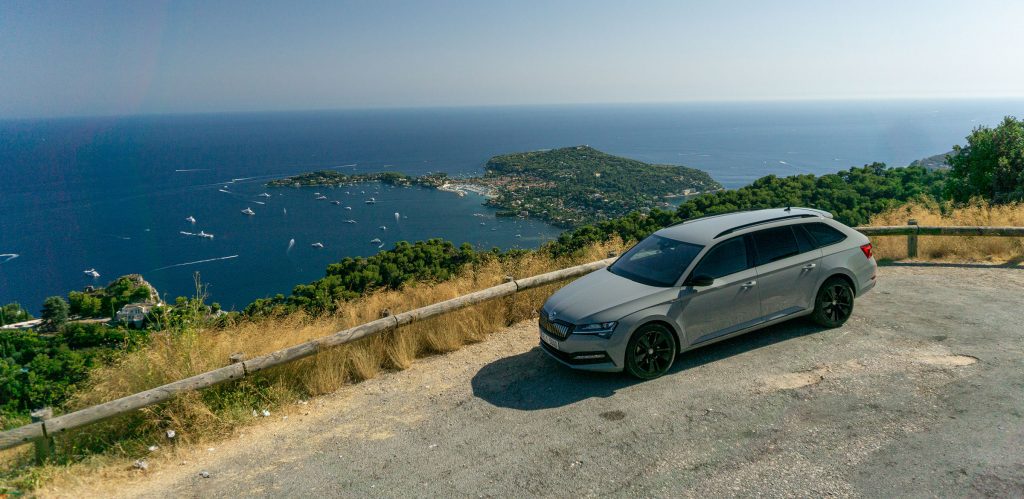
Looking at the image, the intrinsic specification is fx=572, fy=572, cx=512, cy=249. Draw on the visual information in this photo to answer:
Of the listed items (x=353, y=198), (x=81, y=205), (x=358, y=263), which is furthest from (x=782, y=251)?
(x=81, y=205)

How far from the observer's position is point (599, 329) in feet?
20.4

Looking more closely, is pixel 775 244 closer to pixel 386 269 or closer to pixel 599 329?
pixel 599 329

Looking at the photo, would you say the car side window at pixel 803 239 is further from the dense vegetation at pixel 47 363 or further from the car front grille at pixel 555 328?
the dense vegetation at pixel 47 363

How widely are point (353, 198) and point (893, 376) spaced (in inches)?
4499

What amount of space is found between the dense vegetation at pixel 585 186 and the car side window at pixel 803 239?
207 ft

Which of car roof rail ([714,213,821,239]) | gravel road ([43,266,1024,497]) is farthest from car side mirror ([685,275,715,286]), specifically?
gravel road ([43,266,1024,497])

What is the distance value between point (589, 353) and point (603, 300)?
2.13ft

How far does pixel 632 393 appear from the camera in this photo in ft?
20.0

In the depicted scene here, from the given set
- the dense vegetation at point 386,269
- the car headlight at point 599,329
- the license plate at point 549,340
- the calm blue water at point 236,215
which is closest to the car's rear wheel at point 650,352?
the car headlight at point 599,329

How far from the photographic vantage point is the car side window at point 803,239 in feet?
23.8

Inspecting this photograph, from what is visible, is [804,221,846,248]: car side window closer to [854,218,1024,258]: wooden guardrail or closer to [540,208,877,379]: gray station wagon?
[540,208,877,379]: gray station wagon

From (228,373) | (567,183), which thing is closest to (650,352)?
(228,373)

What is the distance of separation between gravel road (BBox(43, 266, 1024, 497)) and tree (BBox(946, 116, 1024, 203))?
13.1 metres

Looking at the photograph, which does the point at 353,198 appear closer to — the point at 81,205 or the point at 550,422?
the point at 81,205
